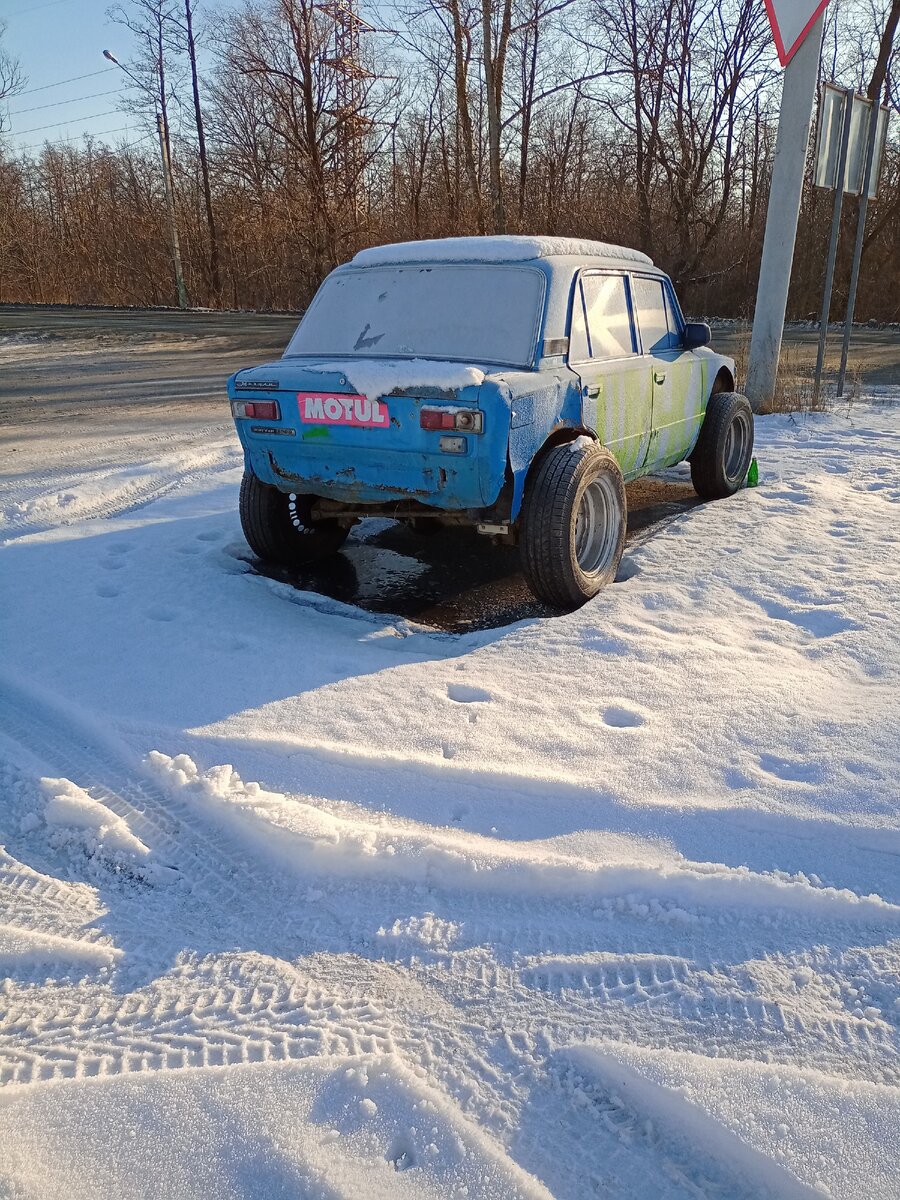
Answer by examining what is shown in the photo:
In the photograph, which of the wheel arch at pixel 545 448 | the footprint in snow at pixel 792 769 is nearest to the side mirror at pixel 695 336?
the wheel arch at pixel 545 448

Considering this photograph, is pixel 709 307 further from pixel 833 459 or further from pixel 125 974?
pixel 125 974

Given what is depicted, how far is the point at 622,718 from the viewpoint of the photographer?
3139mm

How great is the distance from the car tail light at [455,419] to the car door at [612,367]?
0.96 metres

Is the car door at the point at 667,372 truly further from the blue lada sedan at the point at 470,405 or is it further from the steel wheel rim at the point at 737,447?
the steel wheel rim at the point at 737,447

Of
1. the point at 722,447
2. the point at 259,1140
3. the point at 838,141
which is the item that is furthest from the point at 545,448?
the point at 838,141

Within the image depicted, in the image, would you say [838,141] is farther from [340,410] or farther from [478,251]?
[340,410]

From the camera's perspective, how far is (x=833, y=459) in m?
7.24

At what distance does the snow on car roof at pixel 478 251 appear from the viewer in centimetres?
444

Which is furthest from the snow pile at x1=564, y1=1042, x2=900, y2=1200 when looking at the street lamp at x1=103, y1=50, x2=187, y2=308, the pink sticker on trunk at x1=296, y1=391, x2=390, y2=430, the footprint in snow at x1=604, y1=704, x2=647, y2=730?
the street lamp at x1=103, y1=50, x2=187, y2=308

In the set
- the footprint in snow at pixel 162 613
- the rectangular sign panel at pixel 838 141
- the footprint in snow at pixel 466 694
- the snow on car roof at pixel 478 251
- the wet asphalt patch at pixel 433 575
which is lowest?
the wet asphalt patch at pixel 433 575

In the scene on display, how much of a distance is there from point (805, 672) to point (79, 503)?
478 cm

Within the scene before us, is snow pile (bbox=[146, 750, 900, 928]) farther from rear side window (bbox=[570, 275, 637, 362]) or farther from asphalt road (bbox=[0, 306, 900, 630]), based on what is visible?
rear side window (bbox=[570, 275, 637, 362])

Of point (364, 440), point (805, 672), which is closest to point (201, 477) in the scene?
point (364, 440)

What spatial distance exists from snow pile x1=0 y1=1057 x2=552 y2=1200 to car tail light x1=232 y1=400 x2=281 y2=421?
3015 millimetres
